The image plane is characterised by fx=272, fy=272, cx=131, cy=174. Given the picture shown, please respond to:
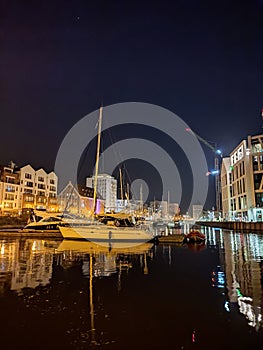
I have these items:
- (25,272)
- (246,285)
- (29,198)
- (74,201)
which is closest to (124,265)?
(25,272)

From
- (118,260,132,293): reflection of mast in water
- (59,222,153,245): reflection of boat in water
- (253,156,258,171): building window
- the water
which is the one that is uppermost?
(253,156,258,171): building window

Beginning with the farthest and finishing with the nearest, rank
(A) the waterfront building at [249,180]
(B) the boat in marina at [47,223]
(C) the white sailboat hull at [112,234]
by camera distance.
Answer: (A) the waterfront building at [249,180] → (B) the boat in marina at [47,223] → (C) the white sailboat hull at [112,234]

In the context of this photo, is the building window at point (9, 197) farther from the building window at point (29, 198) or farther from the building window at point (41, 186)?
the building window at point (41, 186)

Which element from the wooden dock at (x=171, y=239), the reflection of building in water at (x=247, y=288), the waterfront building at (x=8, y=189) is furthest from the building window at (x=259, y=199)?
the waterfront building at (x=8, y=189)

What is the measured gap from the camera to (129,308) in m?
10.7

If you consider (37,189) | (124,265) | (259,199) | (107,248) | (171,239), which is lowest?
(124,265)

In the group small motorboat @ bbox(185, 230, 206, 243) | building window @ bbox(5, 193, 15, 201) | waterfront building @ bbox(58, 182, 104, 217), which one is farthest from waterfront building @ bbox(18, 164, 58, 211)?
small motorboat @ bbox(185, 230, 206, 243)

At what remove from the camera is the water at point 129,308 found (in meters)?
7.94

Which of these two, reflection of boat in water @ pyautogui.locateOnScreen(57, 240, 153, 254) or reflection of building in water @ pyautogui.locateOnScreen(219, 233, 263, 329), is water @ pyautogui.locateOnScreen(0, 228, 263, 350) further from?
reflection of boat in water @ pyautogui.locateOnScreen(57, 240, 153, 254)

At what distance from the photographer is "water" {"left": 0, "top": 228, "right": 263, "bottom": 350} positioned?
7.94m

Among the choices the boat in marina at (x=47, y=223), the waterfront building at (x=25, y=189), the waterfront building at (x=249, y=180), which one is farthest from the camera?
the waterfront building at (x=249, y=180)

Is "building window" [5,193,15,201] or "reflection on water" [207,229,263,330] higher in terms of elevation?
"building window" [5,193,15,201]

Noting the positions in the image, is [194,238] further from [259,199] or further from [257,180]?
[257,180]

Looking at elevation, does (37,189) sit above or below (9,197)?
above
